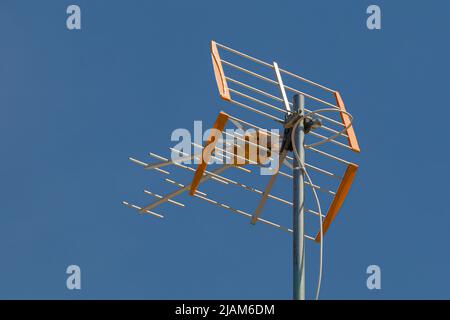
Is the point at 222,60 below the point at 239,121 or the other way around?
the other way around

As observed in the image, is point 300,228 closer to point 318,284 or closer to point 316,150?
point 318,284

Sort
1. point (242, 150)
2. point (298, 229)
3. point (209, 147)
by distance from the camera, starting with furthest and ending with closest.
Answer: point (242, 150)
point (209, 147)
point (298, 229)

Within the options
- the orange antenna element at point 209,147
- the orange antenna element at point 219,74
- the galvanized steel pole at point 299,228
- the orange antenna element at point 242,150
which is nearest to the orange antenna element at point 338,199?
the orange antenna element at point 242,150

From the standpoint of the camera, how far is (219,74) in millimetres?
12258

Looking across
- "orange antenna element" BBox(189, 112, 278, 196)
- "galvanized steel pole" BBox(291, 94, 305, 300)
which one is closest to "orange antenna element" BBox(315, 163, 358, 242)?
"orange antenna element" BBox(189, 112, 278, 196)

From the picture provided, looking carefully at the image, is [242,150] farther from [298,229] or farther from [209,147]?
[298,229]

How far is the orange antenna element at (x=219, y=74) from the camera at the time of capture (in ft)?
38.4

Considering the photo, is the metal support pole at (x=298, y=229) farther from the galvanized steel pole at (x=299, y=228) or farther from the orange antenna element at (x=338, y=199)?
the orange antenna element at (x=338, y=199)

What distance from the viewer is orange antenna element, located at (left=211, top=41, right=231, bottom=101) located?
11.7 meters

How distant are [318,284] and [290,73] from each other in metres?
3.23

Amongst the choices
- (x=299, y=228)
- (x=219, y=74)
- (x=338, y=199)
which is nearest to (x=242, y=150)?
(x=219, y=74)
